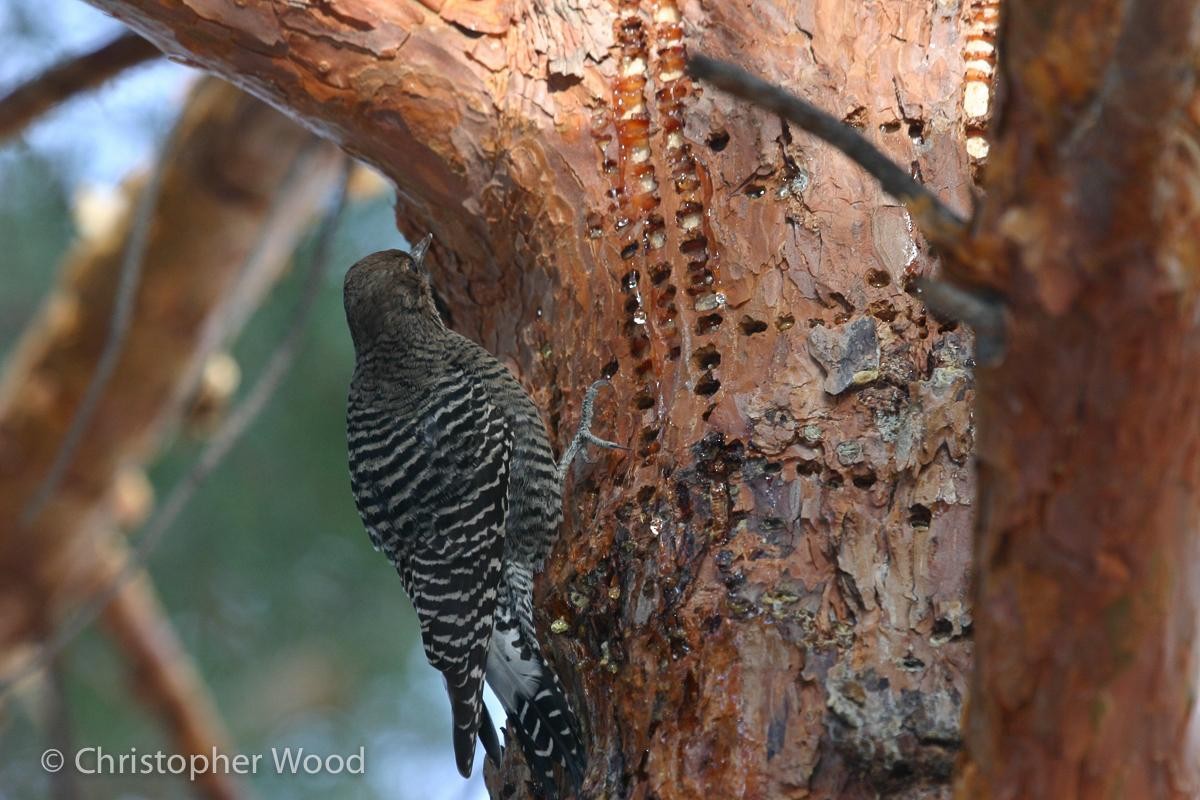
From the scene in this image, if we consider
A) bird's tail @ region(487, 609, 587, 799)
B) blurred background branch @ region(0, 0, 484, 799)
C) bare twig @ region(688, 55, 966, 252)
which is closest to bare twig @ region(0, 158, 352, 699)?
blurred background branch @ region(0, 0, 484, 799)

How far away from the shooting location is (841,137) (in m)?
1.36

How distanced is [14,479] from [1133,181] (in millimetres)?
4981

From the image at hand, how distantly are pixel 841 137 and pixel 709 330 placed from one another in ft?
4.36

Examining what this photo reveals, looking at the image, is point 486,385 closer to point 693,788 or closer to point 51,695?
point 693,788

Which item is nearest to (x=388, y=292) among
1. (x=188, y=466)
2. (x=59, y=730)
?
(x=59, y=730)

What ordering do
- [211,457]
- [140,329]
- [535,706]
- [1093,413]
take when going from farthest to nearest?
1. [140,329]
2. [211,457]
3. [535,706]
4. [1093,413]

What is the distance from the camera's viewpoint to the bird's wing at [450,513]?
10.9ft

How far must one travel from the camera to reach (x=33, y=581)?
546 centimetres

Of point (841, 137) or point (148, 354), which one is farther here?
point (148, 354)

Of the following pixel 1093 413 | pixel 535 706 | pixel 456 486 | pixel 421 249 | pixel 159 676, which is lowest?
pixel 1093 413

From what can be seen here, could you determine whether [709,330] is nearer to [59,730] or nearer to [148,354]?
[59,730]

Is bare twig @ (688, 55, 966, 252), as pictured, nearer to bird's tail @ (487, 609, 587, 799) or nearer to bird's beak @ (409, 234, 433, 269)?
bird's tail @ (487, 609, 587, 799)

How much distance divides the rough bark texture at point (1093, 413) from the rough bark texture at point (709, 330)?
2.24 ft

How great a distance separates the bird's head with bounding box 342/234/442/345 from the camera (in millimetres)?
3920
